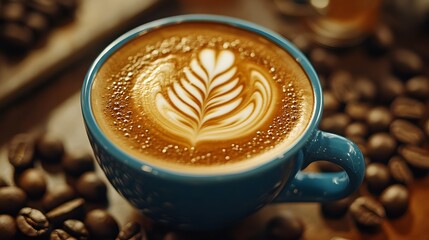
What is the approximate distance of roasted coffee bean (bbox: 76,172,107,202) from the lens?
976mm

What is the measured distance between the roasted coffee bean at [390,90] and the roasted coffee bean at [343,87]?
0.05 metres

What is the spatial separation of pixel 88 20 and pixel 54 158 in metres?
0.42

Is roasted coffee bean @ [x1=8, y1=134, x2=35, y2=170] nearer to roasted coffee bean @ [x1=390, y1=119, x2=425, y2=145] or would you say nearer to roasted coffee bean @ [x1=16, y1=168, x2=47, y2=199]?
roasted coffee bean @ [x1=16, y1=168, x2=47, y2=199]

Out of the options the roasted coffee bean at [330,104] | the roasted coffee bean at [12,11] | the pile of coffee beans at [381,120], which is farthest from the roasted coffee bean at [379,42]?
the roasted coffee bean at [12,11]

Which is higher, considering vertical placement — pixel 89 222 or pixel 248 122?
pixel 248 122

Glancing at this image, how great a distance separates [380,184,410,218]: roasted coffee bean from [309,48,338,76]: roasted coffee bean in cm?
34

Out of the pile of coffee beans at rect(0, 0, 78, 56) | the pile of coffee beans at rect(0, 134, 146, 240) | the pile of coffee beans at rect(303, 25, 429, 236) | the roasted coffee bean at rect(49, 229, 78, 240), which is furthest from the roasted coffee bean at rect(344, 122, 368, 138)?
the pile of coffee beans at rect(0, 0, 78, 56)

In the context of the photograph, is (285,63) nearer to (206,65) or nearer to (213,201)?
(206,65)

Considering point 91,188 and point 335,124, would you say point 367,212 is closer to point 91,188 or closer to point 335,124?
point 335,124

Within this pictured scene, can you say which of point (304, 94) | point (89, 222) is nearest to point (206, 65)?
point (304, 94)

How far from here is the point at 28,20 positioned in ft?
4.20

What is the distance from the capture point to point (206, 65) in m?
0.94

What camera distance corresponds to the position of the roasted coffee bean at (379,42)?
1.31 metres

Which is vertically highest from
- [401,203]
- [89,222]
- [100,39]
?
[100,39]
